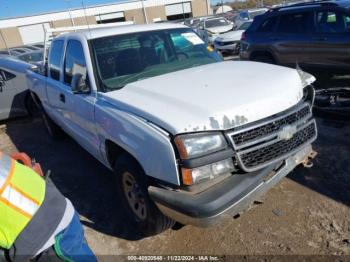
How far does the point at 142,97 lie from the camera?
2920 millimetres

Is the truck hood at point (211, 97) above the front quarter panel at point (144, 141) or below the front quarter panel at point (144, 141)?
above

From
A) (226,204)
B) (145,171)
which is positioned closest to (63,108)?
(145,171)

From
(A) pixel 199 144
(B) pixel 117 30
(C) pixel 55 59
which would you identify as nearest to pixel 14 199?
(A) pixel 199 144

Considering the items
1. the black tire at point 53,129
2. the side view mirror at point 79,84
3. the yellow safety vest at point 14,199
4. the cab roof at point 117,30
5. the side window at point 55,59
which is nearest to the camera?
the yellow safety vest at point 14,199

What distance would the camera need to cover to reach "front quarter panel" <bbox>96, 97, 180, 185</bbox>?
244 cm

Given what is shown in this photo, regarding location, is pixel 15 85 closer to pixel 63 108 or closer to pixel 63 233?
pixel 63 108

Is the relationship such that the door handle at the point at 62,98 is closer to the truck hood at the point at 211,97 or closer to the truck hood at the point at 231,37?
the truck hood at the point at 211,97

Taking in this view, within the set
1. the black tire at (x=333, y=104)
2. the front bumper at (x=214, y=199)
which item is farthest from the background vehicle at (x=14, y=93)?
the front bumper at (x=214, y=199)

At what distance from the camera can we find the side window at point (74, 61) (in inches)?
146

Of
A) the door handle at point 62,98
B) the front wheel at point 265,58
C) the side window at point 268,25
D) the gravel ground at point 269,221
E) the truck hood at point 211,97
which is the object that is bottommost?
the gravel ground at point 269,221

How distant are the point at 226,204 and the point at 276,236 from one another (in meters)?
0.86

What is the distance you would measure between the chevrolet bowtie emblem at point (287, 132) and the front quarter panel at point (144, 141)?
0.91m

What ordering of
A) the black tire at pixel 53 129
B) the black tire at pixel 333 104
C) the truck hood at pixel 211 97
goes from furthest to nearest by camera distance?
the black tire at pixel 53 129
the black tire at pixel 333 104
the truck hood at pixel 211 97

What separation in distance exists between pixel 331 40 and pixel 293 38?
90cm
